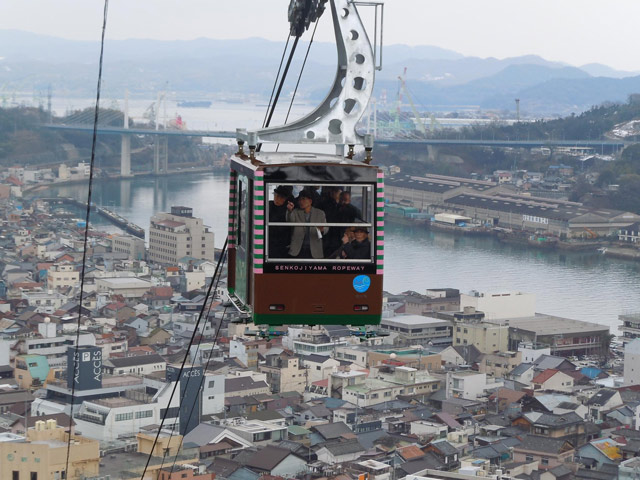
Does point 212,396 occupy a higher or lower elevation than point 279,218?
lower

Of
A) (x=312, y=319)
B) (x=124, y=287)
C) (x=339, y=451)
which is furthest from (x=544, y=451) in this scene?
(x=124, y=287)

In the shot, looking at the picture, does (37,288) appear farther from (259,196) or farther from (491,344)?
(259,196)

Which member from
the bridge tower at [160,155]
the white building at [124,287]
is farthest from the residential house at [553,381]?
the bridge tower at [160,155]

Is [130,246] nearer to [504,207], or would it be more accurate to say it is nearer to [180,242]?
[180,242]

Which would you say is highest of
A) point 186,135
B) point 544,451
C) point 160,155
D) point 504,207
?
point 186,135

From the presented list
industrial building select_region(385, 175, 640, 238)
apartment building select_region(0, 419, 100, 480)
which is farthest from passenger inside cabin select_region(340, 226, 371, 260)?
industrial building select_region(385, 175, 640, 238)
